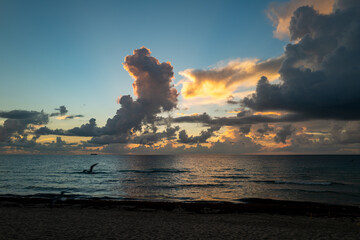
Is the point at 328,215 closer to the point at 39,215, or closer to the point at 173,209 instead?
the point at 173,209

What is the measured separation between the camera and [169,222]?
65.9 ft

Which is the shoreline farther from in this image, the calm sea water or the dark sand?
the calm sea water

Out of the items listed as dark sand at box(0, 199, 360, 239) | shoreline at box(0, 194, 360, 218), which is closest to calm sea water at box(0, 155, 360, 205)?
shoreline at box(0, 194, 360, 218)

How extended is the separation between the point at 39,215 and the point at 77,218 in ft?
13.2

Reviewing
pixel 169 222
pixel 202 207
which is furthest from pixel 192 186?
pixel 169 222

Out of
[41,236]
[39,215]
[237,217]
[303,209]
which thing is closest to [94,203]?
[39,215]

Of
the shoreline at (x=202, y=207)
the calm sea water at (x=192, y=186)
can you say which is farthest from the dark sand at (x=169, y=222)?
the calm sea water at (x=192, y=186)

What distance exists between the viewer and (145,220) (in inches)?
818

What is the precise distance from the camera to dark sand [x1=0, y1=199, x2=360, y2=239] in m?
16.1

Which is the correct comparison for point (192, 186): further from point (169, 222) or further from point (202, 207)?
point (169, 222)

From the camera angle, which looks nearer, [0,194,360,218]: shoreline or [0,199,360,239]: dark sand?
[0,199,360,239]: dark sand

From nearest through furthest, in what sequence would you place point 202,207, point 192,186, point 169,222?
point 169,222 → point 202,207 → point 192,186

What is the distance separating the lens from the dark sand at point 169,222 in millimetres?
16062

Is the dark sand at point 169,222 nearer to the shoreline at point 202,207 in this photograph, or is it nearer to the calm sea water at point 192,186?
the shoreline at point 202,207
